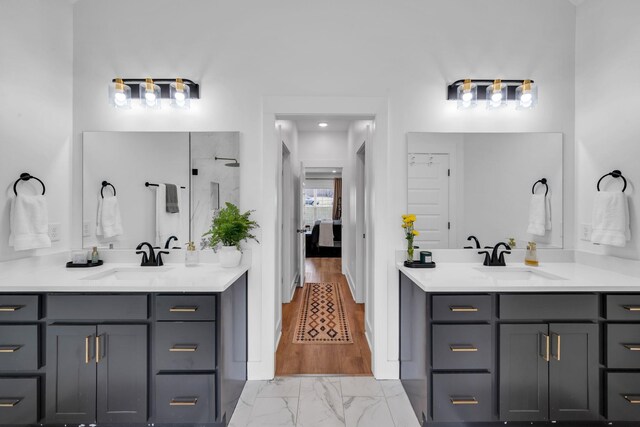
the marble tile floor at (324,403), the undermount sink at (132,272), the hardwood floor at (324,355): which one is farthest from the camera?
the hardwood floor at (324,355)

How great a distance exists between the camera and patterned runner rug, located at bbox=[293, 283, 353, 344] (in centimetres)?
318

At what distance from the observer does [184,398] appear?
1.75 metres

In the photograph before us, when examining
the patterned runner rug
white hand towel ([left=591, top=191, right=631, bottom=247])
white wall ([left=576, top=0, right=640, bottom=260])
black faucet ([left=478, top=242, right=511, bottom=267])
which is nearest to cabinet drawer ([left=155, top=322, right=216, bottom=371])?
the patterned runner rug

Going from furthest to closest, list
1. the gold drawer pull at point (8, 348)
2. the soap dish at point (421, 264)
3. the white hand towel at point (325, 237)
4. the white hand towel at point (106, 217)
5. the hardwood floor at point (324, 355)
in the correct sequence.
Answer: the white hand towel at point (325, 237)
the hardwood floor at point (324, 355)
the white hand towel at point (106, 217)
the soap dish at point (421, 264)
the gold drawer pull at point (8, 348)

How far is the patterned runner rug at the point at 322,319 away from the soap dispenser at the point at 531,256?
1.66 metres

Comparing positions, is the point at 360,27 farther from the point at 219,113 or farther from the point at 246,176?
the point at 246,176

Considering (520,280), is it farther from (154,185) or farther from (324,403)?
(154,185)

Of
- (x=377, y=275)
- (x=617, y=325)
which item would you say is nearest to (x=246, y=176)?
(x=377, y=275)

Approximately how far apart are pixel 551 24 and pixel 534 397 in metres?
2.57

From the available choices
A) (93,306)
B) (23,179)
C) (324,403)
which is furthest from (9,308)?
(324,403)

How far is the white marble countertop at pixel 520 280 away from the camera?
5.76ft

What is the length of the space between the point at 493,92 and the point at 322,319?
9.10ft

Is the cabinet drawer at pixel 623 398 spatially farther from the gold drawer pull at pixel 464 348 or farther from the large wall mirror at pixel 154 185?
the large wall mirror at pixel 154 185

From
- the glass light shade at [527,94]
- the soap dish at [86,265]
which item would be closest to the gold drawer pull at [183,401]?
the soap dish at [86,265]
